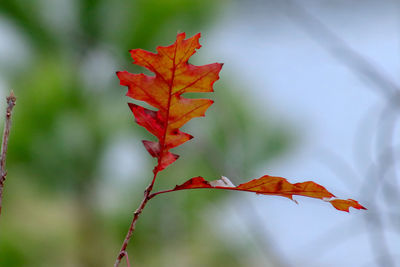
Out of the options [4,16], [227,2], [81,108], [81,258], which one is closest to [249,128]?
[227,2]

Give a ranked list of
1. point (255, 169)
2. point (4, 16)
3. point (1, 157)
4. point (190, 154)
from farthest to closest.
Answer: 1. point (190, 154)
2. point (255, 169)
3. point (4, 16)
4. point (1, 157)

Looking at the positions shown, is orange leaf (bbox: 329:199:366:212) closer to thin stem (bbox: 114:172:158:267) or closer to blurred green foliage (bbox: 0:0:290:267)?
thin stem (bbox: 114:172:158:267)

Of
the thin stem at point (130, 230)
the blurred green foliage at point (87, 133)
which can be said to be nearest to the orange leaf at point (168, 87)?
the thin stem at point (130, 230)

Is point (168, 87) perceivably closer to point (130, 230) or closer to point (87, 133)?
point (130, 230)

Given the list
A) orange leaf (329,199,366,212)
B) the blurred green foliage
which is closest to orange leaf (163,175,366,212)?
orange leaf (329,199,366,212)

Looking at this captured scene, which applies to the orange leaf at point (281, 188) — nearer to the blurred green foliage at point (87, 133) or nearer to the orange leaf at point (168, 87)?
the orange leaf at point (168, 87)

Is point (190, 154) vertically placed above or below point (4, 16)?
below

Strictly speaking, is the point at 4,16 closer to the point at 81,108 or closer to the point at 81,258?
the point at 81,108
